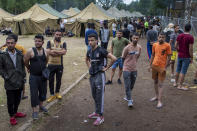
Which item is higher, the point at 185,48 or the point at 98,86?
the point at 185,48

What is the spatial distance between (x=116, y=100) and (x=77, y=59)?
20.2 ft

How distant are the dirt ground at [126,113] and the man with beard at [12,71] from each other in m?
0.72

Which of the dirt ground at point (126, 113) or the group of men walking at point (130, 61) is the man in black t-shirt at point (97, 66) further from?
the dirt ground at point (126, 113)

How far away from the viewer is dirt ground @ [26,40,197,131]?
4332 mm

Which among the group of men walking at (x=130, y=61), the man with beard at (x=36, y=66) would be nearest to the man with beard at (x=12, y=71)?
the man with beard at (x=36, y=66)

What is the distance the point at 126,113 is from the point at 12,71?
8.78ft

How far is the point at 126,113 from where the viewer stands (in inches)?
195

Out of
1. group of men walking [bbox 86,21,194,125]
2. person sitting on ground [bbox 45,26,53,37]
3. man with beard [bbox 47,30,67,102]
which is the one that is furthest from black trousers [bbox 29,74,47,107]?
person sitting on ground [bbox 45,26,53,37]

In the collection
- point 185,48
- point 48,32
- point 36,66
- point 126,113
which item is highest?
point 48,32

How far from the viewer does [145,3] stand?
367 feet

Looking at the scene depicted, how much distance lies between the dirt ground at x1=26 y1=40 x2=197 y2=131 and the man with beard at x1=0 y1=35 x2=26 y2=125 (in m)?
0.72

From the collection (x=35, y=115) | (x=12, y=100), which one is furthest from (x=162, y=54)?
(x=12, y=100)

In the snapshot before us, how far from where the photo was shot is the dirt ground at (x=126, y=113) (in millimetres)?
4332

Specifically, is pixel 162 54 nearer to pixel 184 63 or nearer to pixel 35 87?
pixel 184 63
